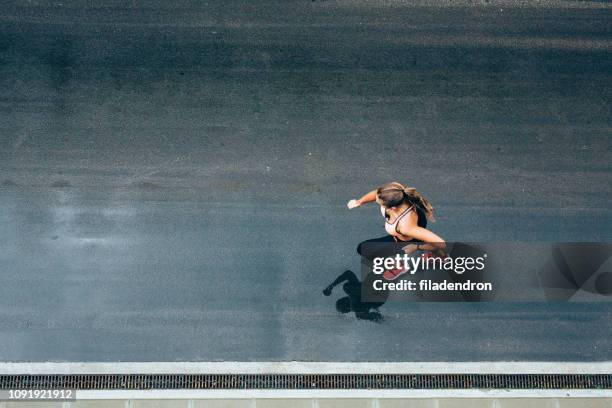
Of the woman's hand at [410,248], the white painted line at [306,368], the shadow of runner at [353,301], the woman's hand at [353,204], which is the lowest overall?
the white painted line at [306,368]

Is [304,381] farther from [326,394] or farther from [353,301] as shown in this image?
[353,301]

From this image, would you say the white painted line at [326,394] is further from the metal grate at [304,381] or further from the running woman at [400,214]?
the running woman at [400,214]

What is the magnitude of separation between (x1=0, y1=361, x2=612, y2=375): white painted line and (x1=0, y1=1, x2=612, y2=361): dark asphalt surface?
0.46 feet

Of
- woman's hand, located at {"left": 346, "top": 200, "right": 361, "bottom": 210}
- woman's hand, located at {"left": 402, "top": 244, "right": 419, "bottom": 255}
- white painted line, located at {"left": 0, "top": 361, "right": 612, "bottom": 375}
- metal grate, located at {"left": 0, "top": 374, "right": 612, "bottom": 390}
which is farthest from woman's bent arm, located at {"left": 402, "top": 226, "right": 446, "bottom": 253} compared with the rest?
metal grate, located at {"left": 0, "top": 374, "right": 612, "bottom": 390}

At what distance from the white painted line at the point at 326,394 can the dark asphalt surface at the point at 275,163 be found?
522 millimetres

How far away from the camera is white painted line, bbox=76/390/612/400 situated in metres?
7.96

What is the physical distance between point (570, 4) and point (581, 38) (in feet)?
1.93

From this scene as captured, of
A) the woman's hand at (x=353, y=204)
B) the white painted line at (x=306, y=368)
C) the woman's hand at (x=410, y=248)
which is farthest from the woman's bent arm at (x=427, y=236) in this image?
the white painted line at (x=306, y=368)

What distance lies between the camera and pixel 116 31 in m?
8.41

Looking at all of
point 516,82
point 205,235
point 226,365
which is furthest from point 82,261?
point 516,82

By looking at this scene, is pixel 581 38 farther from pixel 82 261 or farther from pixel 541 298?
pixel 82 261

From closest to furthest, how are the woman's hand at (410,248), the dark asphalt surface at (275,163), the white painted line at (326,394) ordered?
1. the white painted line at (326,394)
2. the dark asphalt surface at (275,163)
3. the woman's hand at (410,248)

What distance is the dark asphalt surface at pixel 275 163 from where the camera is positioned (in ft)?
26.5

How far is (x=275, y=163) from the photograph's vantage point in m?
8.29
